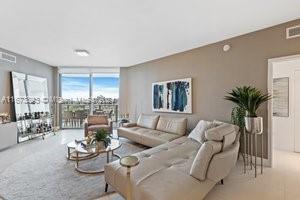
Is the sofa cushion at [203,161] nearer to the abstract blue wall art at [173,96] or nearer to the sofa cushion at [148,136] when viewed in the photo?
the sofa cushion at [148,136]

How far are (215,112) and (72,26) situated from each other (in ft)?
11.2

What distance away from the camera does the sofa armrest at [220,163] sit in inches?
79.7

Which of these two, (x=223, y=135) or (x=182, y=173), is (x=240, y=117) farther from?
(x=182, y=173)

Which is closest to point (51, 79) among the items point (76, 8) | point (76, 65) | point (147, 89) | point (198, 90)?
point (76, 65)

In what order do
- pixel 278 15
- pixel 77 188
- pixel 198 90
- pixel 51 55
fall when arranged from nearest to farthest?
pixel 77 188
pixel 278 15
pixel 198 90
pixel 51 55

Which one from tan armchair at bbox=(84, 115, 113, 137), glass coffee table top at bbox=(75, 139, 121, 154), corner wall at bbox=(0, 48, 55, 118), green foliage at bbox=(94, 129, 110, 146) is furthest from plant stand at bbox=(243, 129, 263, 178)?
corner wall at bbox=(0, 48, 55, 118)

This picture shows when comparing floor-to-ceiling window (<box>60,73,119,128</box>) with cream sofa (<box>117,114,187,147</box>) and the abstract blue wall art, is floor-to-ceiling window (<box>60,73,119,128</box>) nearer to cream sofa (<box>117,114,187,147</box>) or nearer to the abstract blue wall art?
the abstract blue wall art

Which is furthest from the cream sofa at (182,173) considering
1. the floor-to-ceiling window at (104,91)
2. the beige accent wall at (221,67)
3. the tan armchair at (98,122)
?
the floor-to-ceiling window at (104,91)

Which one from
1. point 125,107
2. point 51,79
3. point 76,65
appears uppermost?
point 76,65

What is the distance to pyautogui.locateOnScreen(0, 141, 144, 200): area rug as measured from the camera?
2334mm

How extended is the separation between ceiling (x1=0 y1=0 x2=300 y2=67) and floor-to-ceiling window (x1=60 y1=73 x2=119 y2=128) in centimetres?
273

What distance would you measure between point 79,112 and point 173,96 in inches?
169

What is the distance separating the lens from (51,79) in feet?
22.4

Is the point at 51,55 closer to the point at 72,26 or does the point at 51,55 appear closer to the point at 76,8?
the point at 72,26
